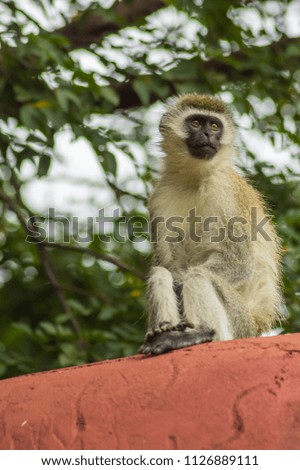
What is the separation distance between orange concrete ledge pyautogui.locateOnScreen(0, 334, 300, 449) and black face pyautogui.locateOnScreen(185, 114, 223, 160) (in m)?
2.85

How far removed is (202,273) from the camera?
6797 mm

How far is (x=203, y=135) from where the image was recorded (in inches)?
321

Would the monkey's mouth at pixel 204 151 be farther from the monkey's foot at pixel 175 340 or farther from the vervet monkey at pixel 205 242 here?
the monkey's foot at pixel 175 340

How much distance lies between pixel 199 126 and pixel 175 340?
9.88 feet

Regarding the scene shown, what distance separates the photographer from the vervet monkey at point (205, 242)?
6.50 m

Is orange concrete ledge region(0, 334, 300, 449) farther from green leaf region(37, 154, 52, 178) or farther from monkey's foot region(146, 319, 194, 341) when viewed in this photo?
green leaf region(37, 154, 52, 178)

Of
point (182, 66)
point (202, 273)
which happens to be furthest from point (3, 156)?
point (202, 273)

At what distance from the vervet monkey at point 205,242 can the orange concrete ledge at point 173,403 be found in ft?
1.87

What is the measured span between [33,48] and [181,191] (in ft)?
6.15

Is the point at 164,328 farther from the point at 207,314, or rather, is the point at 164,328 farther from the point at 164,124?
the point at 164,124

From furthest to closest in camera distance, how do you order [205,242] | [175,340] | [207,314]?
1. [205,242]
2. [207,314]
3. [175,340]

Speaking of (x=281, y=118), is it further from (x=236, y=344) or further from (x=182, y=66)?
(x=236, y=344)

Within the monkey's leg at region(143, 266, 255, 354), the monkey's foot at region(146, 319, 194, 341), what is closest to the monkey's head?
the monkey's leg at region(143, 266, 255, 354)

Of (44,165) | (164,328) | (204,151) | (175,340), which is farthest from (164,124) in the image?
(175,340)
